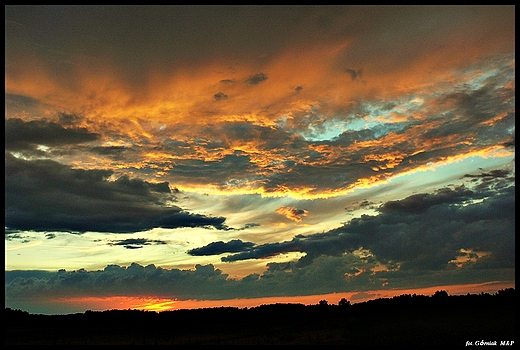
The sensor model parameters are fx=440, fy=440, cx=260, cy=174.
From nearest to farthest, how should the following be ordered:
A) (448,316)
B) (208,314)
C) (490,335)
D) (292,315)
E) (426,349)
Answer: (426,349)
(490,335)
(448,316)
(292,315)
(208,314)

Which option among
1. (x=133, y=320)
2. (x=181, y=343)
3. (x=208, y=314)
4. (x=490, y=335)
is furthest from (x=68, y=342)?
(x=490, y=335)

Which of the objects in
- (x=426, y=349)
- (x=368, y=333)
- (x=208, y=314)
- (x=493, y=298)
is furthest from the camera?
(x=208, y=314)

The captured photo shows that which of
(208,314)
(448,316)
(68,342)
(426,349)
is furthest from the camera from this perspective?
(208,314)

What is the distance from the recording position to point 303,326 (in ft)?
328

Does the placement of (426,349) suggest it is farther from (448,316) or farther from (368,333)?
(448,316)

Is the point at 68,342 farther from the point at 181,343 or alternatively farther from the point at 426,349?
the point at 426,349

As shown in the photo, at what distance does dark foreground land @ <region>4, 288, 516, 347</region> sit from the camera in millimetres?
75312

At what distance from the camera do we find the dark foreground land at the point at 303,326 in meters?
75.3

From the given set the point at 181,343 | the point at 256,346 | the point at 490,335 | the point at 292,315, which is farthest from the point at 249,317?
the point at 490,335

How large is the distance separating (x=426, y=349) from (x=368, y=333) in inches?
865

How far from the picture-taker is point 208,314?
139125 mm

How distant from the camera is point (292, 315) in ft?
422

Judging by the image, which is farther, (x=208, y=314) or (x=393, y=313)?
(x=208, y=314)

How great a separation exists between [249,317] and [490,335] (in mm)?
76853
